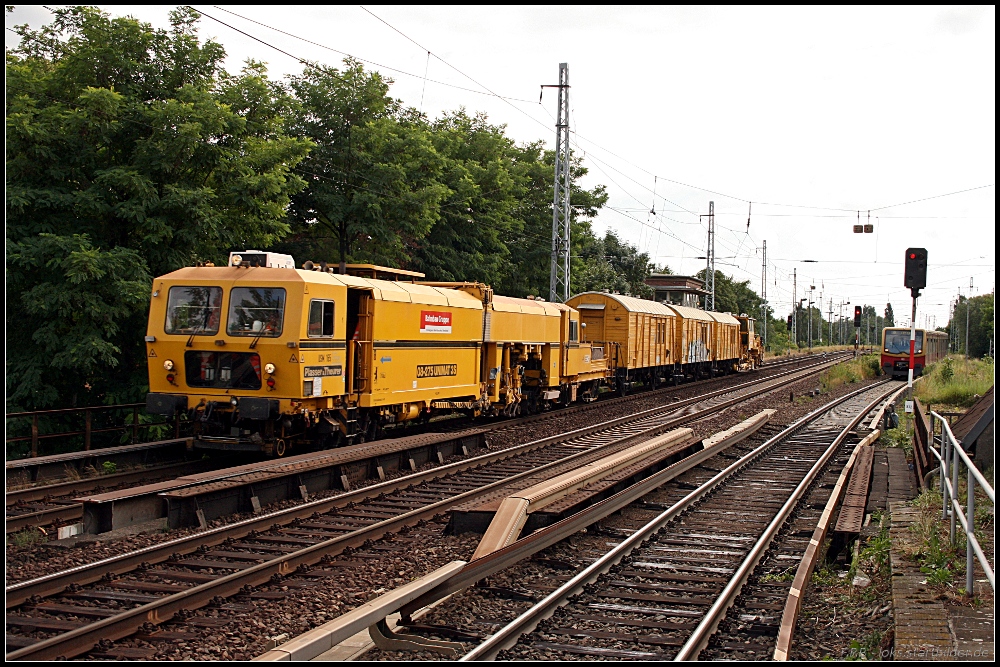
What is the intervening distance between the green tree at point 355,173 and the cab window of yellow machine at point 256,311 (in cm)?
1046

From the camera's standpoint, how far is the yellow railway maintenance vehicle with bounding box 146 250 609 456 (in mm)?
12727

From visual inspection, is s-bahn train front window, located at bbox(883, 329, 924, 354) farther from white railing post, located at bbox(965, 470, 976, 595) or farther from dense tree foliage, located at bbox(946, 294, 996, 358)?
white railing post, located at bbox(965, 470, 976, 595)

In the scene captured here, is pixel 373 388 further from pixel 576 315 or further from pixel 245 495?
pixel 576 315

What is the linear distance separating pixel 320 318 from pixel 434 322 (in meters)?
3.69

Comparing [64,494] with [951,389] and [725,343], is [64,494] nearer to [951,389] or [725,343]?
[951,389]

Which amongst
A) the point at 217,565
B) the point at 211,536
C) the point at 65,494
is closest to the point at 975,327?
the point at 65,494

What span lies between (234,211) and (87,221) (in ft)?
8.80

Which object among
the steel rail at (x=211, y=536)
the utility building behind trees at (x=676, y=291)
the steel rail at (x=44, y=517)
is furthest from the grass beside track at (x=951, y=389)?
the steel rail at (x=44, y=517)

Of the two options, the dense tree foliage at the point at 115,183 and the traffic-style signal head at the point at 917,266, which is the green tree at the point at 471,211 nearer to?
the dense tree foliage at the point at 115,183

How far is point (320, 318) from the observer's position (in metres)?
13.1

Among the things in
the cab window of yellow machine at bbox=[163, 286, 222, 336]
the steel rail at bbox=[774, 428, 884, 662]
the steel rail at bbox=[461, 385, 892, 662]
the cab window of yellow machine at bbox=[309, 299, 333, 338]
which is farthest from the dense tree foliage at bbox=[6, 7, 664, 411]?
the steel rail at bbox=[774, 428, 884, 662]

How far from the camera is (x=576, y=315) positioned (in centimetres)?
2492

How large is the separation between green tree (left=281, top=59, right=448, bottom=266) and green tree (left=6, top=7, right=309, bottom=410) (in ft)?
19.6

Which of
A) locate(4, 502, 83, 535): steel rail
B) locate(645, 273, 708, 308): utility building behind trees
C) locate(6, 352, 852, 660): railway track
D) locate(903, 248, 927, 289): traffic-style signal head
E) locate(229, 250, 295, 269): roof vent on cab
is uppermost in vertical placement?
locate(645, 273, 708, 308): utility building behind trees
